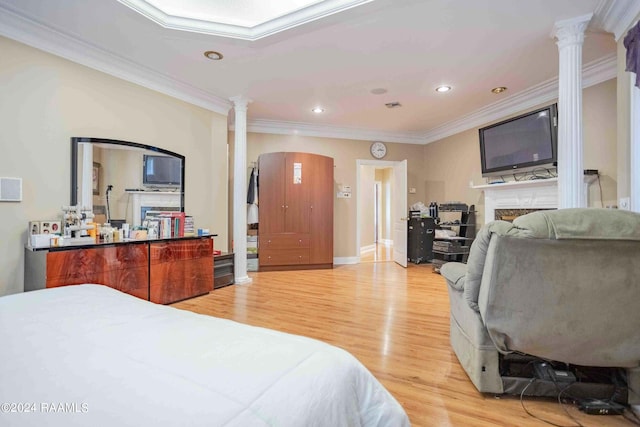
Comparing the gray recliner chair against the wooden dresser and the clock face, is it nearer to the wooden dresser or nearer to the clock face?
the wooden dresser

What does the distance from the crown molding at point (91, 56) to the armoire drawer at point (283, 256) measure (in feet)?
7.87

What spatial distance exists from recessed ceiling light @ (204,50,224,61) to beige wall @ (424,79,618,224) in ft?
13.7

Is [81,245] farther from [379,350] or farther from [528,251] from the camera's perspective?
[528,251]

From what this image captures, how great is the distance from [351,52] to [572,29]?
6.17ft

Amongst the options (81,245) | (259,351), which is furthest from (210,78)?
(259,351)

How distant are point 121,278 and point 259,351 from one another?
264cm

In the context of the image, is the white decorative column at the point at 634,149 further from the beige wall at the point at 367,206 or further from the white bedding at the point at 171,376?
the beige wall at the point at 367,206

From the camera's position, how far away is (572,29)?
2.46 m

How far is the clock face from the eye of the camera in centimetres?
601

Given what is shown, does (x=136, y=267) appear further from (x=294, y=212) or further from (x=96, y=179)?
(x=294, y=212)

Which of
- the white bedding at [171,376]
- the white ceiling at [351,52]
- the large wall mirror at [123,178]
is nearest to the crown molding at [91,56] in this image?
the white ceiling at [351,52]

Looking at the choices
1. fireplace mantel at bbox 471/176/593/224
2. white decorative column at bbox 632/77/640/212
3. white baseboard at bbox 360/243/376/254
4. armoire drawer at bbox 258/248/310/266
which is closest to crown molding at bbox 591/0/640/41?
white decorative column at bbox 632/77/640/212

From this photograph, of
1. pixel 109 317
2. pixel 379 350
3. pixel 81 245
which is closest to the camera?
pixel 109 317

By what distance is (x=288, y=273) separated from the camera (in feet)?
15.8
